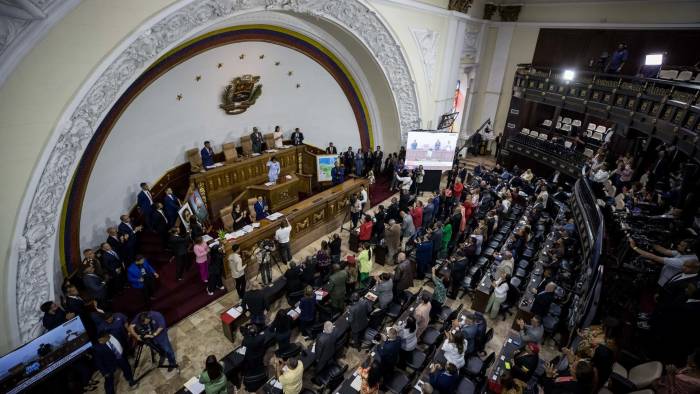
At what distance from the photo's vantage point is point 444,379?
14.5 ft

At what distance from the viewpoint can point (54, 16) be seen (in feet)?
15.6

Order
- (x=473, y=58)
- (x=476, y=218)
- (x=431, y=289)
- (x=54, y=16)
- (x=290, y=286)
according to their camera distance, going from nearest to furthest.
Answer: (x=54, y=16)
(x=290, y=286)
(x=431, y=289)
(x=476, y=218)
(x=473, y=58)

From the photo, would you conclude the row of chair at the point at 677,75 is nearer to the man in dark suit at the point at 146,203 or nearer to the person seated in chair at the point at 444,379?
the person seated in chair at the point at 444,379

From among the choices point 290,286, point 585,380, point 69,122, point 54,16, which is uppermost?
point 54,16

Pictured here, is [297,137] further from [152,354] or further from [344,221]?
→ [152,354]

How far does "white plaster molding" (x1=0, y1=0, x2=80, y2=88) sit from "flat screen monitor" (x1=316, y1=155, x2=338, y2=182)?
311 inches

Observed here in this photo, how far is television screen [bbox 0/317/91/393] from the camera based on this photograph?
441cm

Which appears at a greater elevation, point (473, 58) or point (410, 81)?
point (473, 58)

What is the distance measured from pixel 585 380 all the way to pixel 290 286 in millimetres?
4745

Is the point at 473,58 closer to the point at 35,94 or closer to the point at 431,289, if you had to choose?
the point at 431,289

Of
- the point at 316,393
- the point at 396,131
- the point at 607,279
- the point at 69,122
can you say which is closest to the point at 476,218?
the point at 607,279

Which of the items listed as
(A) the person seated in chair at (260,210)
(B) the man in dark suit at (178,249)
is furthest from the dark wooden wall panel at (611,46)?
(B) the man in dark suit at (178,249)

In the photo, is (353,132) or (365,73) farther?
(353,132)

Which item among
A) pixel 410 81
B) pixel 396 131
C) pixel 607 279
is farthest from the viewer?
pixel 396 131
